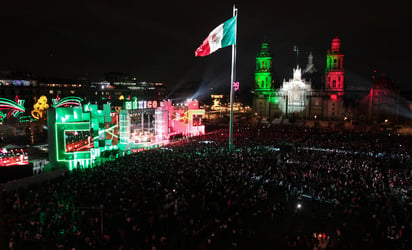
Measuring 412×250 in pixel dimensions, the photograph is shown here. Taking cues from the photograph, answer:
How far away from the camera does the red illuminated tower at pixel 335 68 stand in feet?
162

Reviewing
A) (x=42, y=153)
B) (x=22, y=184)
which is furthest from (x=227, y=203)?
(x=42, y=153)

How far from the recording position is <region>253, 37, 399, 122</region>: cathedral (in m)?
50.0

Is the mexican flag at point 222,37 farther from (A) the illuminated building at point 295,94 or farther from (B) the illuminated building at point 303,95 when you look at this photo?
(A) the illuminated building at point 295,94

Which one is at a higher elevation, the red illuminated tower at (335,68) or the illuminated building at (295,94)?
the red illuminated tower at (335,68)

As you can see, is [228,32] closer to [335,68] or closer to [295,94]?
[335,68]

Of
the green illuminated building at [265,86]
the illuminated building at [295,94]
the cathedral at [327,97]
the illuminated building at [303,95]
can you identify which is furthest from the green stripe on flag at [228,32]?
the green illuminated building at [265,86]

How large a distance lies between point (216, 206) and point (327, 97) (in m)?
45.8

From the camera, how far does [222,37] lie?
18.2 m

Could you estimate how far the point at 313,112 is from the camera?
53.4 meters

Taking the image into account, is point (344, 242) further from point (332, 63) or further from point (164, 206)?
point (332, 63)

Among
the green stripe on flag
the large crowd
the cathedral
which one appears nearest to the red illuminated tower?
the cathedral

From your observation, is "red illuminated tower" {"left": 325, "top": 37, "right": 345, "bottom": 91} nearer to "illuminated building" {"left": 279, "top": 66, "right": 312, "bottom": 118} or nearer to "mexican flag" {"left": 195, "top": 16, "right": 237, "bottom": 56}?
"illuminated building" {"left": 279, "top": 66, "right": 312, "bottom": 118}

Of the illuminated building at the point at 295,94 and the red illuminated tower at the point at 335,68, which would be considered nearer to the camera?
the red illuminated tower at the point at 335,68

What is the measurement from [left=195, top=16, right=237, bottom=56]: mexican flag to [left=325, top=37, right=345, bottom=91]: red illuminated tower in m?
37.8
